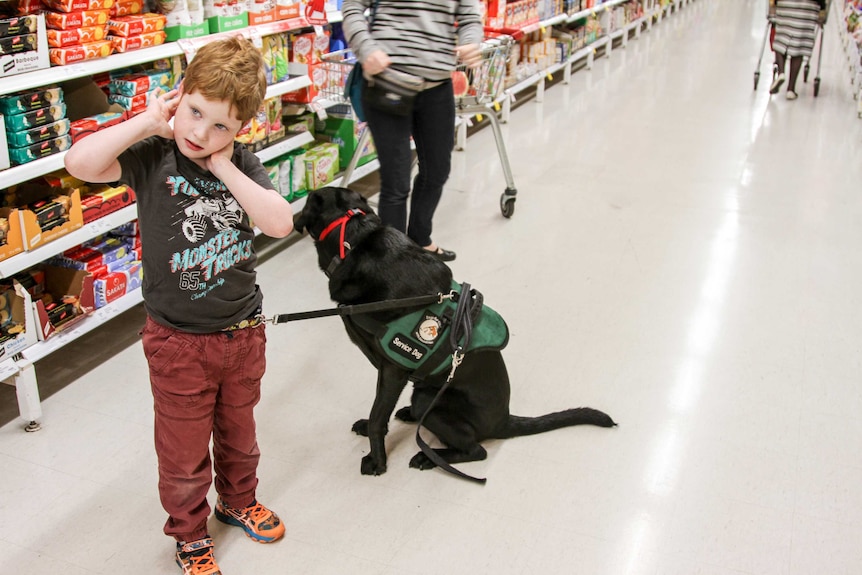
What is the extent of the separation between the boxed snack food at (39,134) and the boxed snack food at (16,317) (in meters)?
0.43

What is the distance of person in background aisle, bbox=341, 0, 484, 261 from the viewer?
2891 millimetres

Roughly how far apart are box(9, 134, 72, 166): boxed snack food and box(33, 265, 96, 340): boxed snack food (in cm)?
40

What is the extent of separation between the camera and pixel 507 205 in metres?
4.29

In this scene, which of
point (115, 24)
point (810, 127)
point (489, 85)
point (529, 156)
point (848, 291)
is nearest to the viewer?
point (115, 24)

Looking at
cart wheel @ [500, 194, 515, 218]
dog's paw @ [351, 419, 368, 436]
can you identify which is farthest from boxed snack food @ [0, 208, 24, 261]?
cart wheel @ [500, 194, 515, 218]

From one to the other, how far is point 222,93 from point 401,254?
776 mm

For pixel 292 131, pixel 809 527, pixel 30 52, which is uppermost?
pixel 30 52

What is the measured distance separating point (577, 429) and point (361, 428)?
67cm

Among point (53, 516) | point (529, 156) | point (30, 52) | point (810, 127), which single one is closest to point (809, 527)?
point (53, 516)

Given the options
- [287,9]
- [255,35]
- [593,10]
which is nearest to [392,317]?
[255,35]

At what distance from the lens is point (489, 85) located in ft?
15.6

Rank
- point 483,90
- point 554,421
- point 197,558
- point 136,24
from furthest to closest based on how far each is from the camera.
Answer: point 483,90 < point 136,24 < point 554,421 < point 197,558

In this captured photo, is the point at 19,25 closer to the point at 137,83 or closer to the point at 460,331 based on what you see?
the point at 137,83

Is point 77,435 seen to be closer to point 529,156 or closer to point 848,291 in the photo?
point 848,291
